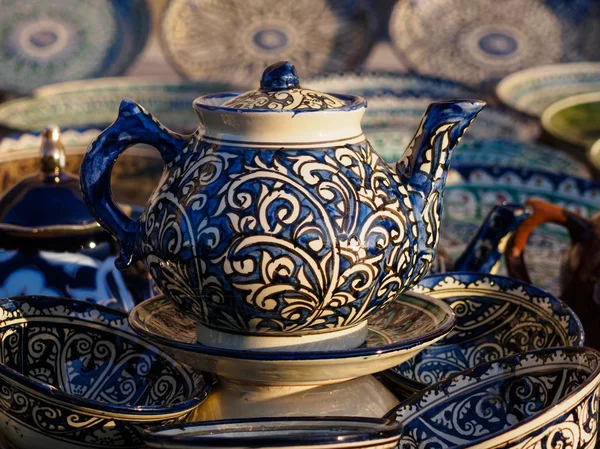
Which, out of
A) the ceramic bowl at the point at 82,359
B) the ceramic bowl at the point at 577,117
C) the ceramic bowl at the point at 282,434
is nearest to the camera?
the ceramic bowl at the point at 282,434

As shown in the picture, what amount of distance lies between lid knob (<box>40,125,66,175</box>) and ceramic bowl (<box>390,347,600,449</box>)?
0.61 m

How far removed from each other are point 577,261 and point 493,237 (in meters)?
0.12

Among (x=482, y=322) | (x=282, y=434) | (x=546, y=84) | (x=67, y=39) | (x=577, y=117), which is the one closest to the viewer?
(x=282, y=434)

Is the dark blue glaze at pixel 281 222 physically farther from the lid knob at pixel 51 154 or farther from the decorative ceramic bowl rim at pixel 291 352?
the lid knob at pixel 51 154

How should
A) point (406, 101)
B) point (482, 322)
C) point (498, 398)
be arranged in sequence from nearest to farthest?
point (498, 398), point (482, 322), point (406, 101)

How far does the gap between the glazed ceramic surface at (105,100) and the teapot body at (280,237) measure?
176cm

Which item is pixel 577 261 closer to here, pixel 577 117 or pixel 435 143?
pixel 435 143

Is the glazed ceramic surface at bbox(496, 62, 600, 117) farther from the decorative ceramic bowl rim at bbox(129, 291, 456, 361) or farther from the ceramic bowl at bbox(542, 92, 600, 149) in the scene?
the decorative ceramic bowl rim at bbox(129, 291, 456, 361)

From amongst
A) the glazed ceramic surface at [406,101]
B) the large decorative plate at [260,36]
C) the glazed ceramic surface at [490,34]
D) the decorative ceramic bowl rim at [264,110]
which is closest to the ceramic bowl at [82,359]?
the decorative ceramic bowl rim at [264,110]

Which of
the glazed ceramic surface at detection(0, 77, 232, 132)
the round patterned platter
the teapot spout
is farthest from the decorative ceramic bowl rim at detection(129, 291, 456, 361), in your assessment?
the glazed ceramic surface at detection(0, 77, 232, 132)

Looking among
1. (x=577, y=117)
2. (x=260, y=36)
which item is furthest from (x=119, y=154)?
(x=260, y=36)

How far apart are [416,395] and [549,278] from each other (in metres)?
0.71

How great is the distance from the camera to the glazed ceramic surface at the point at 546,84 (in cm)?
289

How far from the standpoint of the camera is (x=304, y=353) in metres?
0.88
